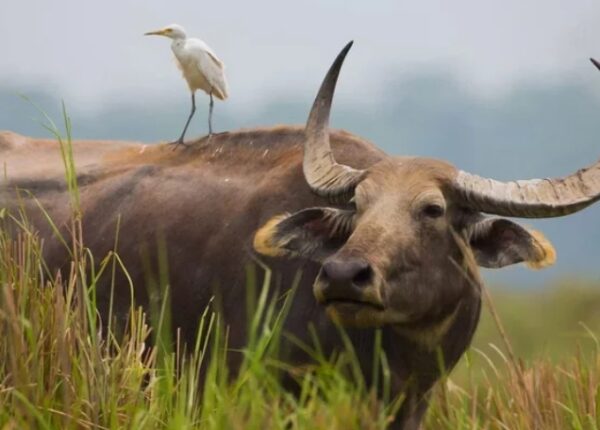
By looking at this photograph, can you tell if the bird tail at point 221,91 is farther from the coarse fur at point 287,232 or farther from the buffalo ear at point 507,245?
the buffalo ear at point 507,245

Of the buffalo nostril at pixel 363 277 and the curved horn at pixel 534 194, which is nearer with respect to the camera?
the buffalo nostril at pixel 363 277

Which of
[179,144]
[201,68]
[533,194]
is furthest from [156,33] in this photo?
[533,194]

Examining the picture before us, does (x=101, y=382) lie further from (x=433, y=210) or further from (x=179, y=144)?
(x=179, y=144)

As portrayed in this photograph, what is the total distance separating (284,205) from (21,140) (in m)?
2.72

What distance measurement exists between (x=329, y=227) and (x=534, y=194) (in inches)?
35.3

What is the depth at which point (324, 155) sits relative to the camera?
7.10m

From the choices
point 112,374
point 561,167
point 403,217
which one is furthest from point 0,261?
point 561,167

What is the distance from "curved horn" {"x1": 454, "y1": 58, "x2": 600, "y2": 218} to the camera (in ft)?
21.7

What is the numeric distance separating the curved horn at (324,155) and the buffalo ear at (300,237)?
0.19 meters

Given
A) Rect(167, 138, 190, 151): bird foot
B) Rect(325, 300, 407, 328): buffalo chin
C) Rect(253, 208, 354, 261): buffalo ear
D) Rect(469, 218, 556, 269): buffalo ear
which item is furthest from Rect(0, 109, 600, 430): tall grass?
Rect(167, 138, 190, 151): bird foot

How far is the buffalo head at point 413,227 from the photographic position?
613 cm

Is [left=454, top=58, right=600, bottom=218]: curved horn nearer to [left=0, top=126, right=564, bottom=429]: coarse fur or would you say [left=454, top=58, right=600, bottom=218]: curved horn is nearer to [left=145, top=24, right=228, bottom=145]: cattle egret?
[left=0, top=126, right=564, bottom=429]: coarse fur

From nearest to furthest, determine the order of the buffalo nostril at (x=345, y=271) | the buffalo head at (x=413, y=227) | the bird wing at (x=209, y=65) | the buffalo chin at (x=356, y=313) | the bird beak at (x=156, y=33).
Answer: the buffalo nostril at (x=345, y=271), the buffalo chin at (x=356, y=313), the buffalo head at (x=413, y=227), the bird wing at (x=209, y=65), the bird beak at (x=156, y=33)

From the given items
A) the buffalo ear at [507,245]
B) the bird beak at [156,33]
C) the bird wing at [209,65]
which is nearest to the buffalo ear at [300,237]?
the buffalo ear at [507,245]
